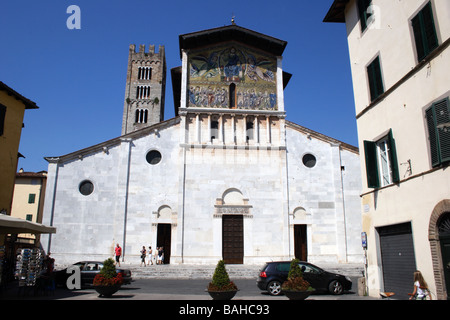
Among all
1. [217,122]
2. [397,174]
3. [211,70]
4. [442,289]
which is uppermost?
[211,70]

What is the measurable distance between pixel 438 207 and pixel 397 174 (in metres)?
1.99

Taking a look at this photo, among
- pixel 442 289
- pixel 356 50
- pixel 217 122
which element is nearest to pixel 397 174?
pixel 442 289

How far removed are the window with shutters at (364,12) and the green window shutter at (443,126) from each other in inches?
215

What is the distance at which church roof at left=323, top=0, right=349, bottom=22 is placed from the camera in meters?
14.9

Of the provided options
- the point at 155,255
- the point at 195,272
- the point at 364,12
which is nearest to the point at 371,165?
the point at 364,12

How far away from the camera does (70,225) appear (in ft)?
79.7

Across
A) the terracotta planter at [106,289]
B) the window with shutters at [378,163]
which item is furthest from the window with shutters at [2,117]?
the window with shutters at [378,163]

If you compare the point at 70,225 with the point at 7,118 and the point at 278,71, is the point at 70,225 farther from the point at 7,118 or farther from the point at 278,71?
the point at 278,71

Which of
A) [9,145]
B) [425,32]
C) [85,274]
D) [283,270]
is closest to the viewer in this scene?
[425,32]

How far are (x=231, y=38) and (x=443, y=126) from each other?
21.9 m

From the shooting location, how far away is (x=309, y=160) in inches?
1070

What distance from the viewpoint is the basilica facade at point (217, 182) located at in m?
24.6

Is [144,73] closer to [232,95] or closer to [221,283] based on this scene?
[232,95]

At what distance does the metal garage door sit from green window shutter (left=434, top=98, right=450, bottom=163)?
2.66 metres
